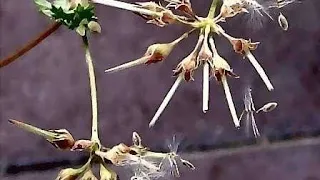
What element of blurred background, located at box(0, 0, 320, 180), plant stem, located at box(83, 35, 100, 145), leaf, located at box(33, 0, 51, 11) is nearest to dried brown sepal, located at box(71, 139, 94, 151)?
plant stem, located at box(83, 35, 100, 145)

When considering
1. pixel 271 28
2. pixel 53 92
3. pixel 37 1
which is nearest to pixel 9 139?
pixel 53 92

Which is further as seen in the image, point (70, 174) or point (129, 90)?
point (129, 90)

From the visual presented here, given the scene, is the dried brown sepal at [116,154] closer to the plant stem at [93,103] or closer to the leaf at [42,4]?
the plant stem at [93,103]

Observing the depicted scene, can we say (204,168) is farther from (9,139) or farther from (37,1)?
(37,1)

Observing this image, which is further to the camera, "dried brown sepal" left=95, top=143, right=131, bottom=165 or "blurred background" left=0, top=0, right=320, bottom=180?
"blurred background" left=0, top=0, right=320, bottom=180

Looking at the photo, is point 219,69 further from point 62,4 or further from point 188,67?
point 62,4

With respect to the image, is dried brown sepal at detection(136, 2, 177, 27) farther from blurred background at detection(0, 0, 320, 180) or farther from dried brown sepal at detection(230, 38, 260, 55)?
blurred background at detection(0, 0, 320, 180)

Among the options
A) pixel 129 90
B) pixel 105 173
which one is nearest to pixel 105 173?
pixel 105 173

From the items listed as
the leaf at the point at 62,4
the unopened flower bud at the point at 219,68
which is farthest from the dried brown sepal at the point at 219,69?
the leaf at the point at 62,4
